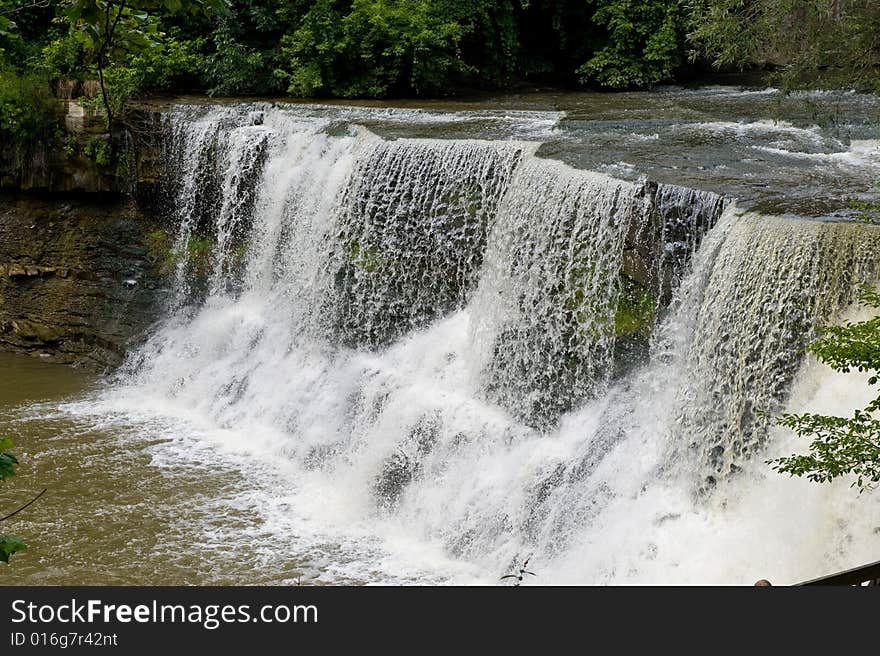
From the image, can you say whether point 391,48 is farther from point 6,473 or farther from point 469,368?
point 6,473

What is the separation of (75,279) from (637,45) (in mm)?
10176

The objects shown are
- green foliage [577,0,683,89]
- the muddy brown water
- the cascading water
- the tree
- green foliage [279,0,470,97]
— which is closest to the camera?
the tree

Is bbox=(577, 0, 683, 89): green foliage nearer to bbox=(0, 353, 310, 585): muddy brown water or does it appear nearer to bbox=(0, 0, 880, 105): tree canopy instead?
bbox=(0, 0, 880, 105): tree canopy

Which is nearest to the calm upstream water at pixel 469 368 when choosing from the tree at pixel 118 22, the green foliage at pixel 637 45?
the green foliage at pixel 637 45

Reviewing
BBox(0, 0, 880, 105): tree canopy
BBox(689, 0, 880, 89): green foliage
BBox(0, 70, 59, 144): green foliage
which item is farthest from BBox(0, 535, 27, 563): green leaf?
BBox(0, 70, 59, 144): green foliage

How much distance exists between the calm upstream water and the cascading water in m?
0.03

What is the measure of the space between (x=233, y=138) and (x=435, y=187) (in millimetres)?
3574

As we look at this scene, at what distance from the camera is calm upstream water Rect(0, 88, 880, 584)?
26.1ft

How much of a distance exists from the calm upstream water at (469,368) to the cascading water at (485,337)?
28 millimetres

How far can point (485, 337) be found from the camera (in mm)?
10438

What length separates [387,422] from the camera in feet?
34.2

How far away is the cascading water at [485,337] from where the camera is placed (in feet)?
26.5

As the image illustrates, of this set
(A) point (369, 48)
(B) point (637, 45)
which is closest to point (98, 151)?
(A) point (369, 48)
